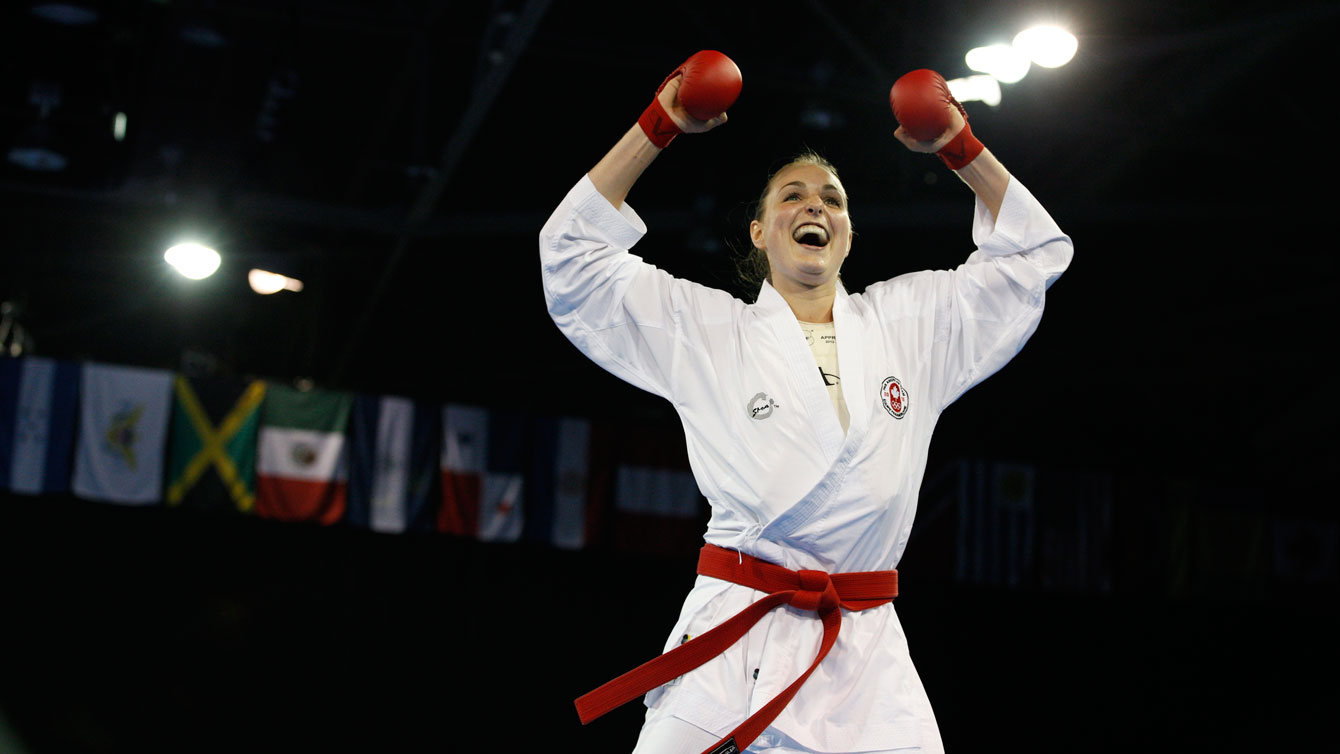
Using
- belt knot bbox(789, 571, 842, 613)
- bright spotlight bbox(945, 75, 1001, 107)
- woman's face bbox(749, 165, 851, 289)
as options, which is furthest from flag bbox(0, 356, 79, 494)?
belt knot bbox(789, 571, 842, 613)

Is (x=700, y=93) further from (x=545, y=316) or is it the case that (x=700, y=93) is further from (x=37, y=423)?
(x=545, y=316)

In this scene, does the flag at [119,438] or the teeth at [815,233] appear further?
the flag at [119,438]

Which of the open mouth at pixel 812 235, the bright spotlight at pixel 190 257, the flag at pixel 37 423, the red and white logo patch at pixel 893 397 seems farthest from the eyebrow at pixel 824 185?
the flag at pixel 37 423

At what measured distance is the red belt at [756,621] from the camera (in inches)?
74.0

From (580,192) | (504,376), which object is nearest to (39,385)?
(504,376)

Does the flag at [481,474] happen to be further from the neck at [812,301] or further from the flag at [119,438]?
the neck at [812,301]

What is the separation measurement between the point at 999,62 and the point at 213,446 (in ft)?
17.3

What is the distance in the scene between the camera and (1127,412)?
9406 millimetres

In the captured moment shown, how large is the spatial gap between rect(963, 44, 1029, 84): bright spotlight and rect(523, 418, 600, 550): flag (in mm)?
4075

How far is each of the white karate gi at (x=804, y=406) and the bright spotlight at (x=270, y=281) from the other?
620 cm

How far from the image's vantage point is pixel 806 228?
2.27 m

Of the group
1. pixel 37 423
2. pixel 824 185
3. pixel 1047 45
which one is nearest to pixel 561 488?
pixel 37 423

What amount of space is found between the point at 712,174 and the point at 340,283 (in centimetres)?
333

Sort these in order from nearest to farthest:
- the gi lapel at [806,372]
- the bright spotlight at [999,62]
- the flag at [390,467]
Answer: the gi lapel at [806,372]
the bright spotlight at [999,62]
the flag at [390,467]
